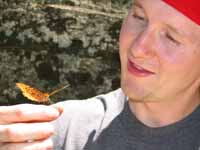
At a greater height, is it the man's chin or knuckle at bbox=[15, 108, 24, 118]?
knuckle at bbox=[15, 108, 24, 118]

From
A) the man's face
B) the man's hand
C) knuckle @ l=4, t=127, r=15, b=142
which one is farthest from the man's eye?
knuckle @ l=4, t=127, r=15, b=142

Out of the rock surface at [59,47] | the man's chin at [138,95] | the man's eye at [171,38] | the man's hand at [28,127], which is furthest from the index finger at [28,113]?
the rock surface at [59,47]

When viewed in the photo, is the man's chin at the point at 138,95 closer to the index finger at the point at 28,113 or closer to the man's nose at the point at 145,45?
the man's nose at the point at 145,45

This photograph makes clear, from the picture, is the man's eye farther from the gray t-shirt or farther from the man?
the gray t-shirt

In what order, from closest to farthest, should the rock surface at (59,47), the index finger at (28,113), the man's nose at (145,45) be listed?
the index finger at (28,113)
the man's nose at (145,45)
the rock surface at (59,47)

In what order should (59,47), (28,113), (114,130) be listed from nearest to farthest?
(28,113) < (114,130) < (59,47)

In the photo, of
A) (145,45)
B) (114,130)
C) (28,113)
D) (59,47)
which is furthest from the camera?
(59,47)

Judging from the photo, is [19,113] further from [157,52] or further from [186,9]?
[186,9]

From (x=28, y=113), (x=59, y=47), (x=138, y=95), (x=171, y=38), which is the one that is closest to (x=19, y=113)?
(x=28, y=113)
